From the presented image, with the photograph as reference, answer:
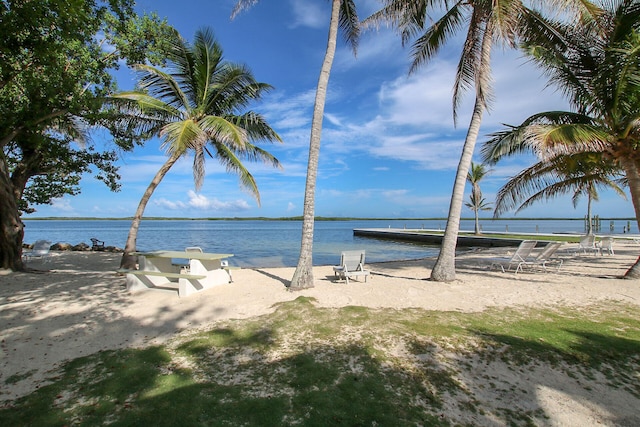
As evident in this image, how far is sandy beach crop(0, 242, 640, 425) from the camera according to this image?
4344 mm

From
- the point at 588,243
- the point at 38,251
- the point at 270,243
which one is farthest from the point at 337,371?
the point at 270,243

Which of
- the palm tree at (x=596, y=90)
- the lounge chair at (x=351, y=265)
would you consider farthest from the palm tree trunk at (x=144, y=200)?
the palm tree at (x=596, y=90)

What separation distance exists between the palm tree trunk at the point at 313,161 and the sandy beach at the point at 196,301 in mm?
386

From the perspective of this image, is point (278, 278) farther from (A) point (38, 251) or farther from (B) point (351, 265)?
(A) point (38, 251)

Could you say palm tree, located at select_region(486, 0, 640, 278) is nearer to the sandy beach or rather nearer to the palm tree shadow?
the sandy beach

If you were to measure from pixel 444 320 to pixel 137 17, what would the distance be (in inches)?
425

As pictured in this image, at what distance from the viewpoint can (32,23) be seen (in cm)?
539

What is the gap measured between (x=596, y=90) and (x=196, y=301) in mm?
10862

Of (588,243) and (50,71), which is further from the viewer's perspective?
(588,243)

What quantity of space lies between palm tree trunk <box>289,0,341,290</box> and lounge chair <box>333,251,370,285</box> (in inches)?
43.3

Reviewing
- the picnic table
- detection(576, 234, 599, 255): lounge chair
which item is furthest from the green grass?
detection(576, 234, 599, 255): lounge chair

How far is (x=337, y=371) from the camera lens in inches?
143

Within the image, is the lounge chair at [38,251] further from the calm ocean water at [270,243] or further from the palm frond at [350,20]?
the palm frond at [350,20]

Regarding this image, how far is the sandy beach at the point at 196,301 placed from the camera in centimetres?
434
